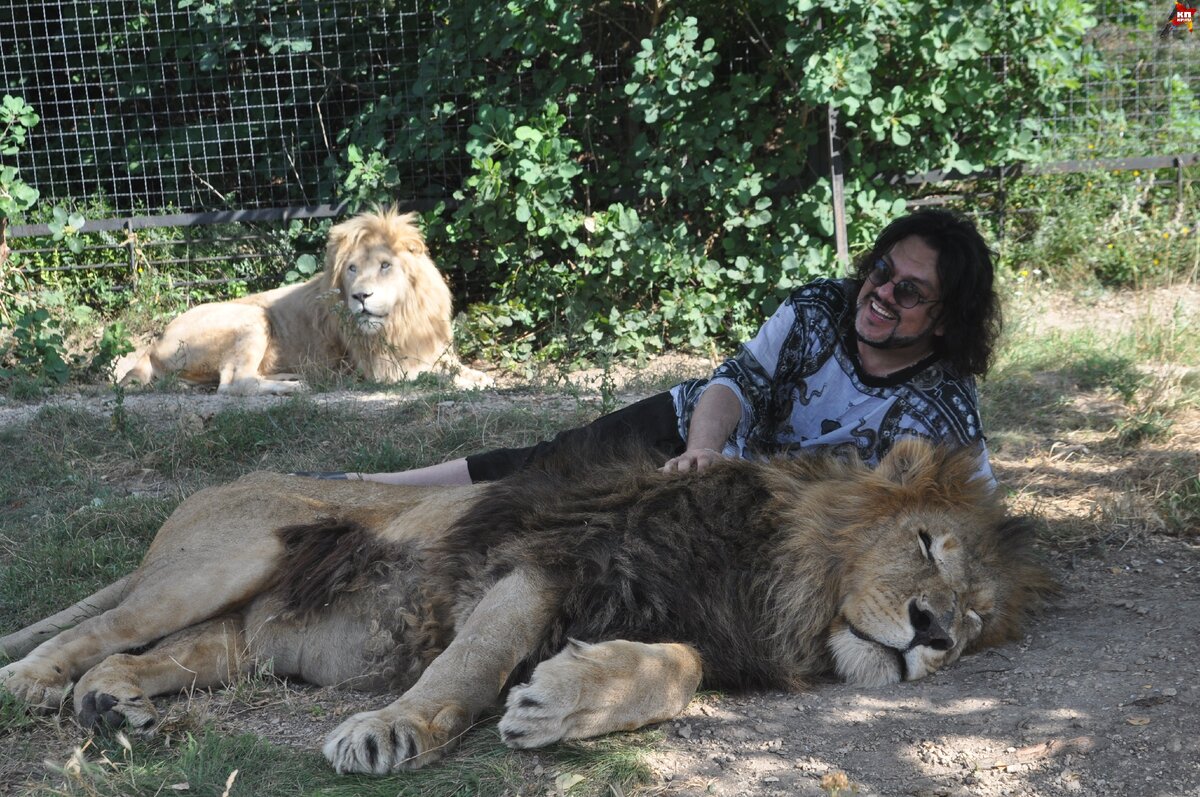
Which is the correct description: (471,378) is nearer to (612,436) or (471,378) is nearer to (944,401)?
(612,436)

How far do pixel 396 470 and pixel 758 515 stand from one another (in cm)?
219

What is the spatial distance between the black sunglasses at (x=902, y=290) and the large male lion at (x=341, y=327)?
12.8 feet

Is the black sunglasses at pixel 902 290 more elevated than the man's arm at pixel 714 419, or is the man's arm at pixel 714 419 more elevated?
the black sunglasses at pixel 902 290

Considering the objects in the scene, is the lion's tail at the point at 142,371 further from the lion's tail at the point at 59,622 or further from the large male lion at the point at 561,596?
the large male lion at the point at 561,596

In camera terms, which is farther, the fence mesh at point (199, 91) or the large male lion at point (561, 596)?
the fence mesh at point (199, 91)

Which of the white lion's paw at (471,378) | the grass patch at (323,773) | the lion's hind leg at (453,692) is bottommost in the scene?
the grass patch at (323,773)

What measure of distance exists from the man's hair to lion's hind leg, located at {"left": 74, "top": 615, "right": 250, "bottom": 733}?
7.36 feet

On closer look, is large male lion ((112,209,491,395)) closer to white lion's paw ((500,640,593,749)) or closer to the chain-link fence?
the chain-link fence

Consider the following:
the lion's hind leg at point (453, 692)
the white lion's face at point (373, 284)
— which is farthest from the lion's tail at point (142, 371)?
the lion's hind leg at point (453, 692)

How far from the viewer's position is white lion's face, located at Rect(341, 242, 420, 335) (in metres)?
7.48

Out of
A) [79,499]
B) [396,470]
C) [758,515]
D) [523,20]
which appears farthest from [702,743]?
[523,20]

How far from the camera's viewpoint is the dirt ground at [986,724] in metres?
2.53

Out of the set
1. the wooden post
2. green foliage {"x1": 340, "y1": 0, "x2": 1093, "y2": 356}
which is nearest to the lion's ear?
green foliage {"x1": 340, "y1": 0, "x2": 1093, "y2": 356}

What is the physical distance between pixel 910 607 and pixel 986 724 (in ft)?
1.04
